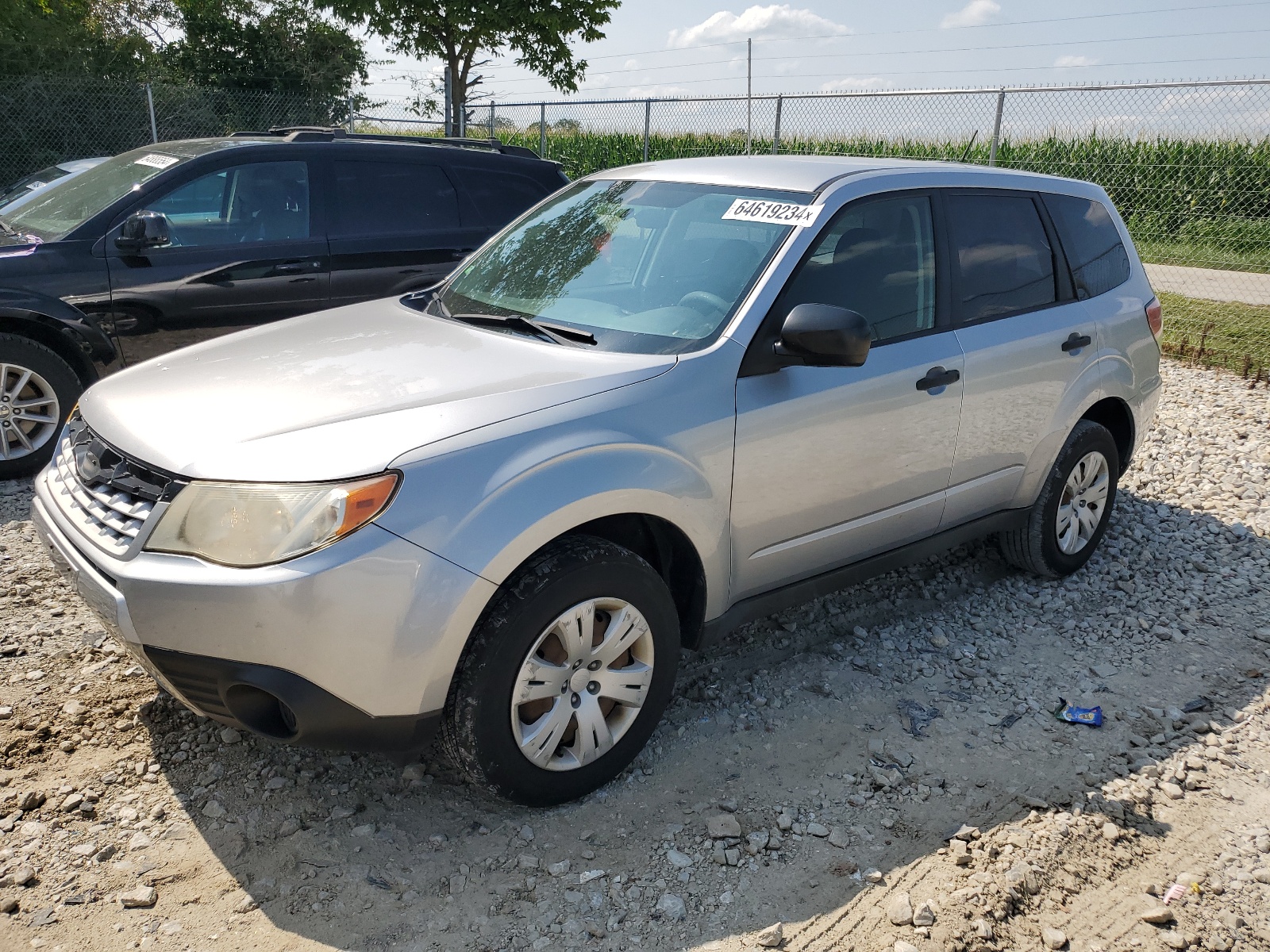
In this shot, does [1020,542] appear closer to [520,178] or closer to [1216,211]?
[520,178]

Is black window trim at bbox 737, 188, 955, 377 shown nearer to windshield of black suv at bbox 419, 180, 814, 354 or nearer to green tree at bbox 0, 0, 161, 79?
windshield of black suv at bbox 419, 180, 814, 354

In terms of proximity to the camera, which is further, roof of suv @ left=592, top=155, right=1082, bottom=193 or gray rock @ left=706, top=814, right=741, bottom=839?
roof of suv @ left=592, top=155, right=1082, bottom=193

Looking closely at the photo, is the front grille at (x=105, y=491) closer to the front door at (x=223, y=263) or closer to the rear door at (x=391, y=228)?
the front door at (x=223, y=263)

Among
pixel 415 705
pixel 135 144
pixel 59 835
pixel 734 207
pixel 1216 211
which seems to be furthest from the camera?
pixel 135 144

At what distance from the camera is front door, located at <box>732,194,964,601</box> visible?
3.31 metres

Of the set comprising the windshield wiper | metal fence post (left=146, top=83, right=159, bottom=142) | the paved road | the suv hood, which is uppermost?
metal fence post (left=146, top=83, right=159, bottom=142)

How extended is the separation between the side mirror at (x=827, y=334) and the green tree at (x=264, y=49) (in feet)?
59.9

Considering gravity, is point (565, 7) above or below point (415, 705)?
above

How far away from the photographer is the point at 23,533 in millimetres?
4777

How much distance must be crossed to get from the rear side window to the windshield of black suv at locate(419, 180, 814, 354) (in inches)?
66.1

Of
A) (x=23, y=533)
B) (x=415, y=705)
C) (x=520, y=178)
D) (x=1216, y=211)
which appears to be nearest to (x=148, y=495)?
(x=415, y=705)

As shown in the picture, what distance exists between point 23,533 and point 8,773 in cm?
207

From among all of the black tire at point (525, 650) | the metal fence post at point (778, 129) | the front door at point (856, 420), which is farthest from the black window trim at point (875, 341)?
the metal fence post at point (778, 129)

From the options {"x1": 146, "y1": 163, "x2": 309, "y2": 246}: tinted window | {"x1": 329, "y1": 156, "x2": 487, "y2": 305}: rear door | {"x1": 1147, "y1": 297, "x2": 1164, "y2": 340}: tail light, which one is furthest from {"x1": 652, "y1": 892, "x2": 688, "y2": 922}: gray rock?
{"x1": 146, "y1": 163, "x2": 309, "y2": 246}: tinted window
